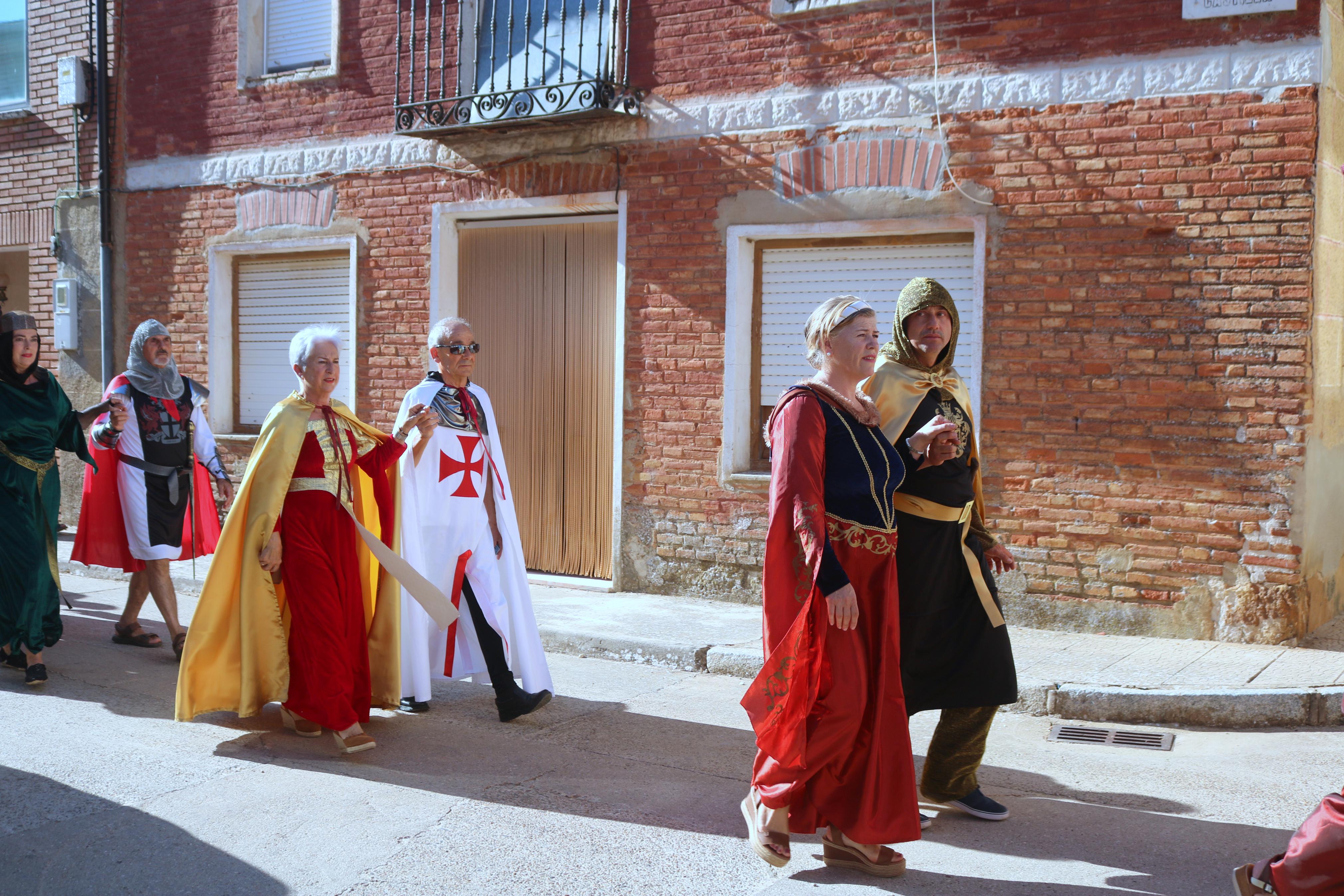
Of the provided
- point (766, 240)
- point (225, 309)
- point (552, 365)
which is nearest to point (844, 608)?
point (766, 240)

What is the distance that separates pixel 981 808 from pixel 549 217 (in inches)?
255

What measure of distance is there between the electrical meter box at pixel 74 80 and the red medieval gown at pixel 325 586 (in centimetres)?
827

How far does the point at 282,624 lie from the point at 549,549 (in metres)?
4.44

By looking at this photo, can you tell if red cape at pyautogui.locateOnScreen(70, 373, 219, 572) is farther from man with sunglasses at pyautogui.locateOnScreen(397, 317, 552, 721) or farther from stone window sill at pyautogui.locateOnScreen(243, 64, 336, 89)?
stone window sill at pyautogui.locateOnScreen(243, 64, 336, 89)

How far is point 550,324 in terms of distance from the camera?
9.74 meters

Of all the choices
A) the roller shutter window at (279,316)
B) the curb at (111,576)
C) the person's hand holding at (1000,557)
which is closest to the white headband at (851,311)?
the person's hand holding at (1000,557)

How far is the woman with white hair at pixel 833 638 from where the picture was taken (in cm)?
384

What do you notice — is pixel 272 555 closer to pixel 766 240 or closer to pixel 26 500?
pixel 26 500

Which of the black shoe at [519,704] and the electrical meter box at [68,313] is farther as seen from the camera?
the electrical meter box at [68,313]

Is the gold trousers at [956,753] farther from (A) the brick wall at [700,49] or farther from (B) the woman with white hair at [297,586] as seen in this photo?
(A) the brick wall at [700,49]

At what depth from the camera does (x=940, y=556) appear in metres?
4.30

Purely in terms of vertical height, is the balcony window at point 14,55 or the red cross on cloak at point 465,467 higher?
the balcony window at point 14,55

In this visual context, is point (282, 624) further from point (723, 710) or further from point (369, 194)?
point (369, 194)

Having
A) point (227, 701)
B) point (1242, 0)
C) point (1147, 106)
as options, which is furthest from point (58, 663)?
point (1242, 0)
